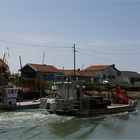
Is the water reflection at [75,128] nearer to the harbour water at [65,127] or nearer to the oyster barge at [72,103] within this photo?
the harbour water at [65,127]

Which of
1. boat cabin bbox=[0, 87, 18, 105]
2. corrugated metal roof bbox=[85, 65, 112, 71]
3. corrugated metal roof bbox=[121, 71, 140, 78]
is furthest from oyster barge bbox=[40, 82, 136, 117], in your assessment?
corrugated metal roof bbox=[121, 71, 140, 78]

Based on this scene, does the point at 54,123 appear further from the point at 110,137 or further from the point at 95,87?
the point at 95,87

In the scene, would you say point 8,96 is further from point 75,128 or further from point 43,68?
point 43,68

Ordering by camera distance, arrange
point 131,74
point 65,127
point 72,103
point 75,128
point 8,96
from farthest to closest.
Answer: point 131,74 → point 8,96 → point 72,103 → point 65,127 → point 75,128

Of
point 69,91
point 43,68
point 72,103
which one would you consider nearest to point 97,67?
point 43,68

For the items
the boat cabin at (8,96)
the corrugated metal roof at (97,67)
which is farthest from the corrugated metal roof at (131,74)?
the boat cabin at (8,96)

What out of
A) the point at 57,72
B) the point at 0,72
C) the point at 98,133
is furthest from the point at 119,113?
the point at 57,72

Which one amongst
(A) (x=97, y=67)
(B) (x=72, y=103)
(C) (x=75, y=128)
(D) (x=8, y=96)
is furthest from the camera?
(A) (x=97, y=67)

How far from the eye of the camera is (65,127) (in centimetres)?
4122

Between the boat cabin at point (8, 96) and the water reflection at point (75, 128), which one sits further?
the boat cabin at point (8, 96)

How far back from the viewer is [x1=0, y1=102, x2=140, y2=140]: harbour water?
36250mm

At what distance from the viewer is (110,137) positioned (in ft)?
120

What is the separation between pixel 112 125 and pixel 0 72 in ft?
134

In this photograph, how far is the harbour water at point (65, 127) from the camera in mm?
36250
